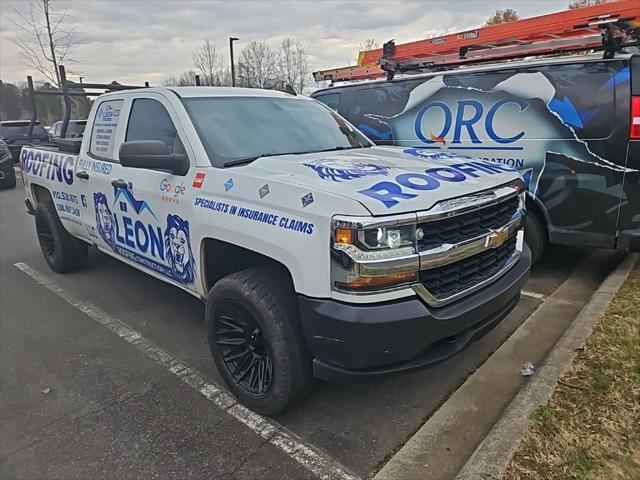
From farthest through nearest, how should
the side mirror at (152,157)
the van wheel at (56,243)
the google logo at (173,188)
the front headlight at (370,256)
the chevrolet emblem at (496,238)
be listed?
the van wheel at (56,243) < the google logo at (173,188) < the side mirror at (152,157) < the chevrolet emblem at (496,238) < the front headlight at (370,256)

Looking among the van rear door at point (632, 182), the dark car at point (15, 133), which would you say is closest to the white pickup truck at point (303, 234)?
the van rear door at point (632, 182)

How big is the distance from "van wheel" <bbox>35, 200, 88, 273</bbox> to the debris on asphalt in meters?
4.69

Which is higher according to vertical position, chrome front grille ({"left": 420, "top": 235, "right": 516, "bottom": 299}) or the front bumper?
chrome front grille ({"left": 420, "top": 235, "right": 516, "bottom": 299})

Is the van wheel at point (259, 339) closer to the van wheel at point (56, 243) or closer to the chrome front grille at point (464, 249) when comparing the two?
the chrome front grille at point (464, 249)

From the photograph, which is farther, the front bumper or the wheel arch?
the wheel arch

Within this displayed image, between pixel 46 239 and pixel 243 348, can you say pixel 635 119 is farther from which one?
pixel 46 239

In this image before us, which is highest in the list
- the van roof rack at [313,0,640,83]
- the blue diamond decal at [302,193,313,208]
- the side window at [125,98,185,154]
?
the van roof rack at [313,0,640,83]

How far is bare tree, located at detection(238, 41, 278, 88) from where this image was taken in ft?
124

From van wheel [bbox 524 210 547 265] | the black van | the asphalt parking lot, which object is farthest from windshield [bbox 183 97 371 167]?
van wheel [bbox 524 210 547 265]

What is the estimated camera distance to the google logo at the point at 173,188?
3.11 meters

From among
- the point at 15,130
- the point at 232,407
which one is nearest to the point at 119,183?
the point at 232,407

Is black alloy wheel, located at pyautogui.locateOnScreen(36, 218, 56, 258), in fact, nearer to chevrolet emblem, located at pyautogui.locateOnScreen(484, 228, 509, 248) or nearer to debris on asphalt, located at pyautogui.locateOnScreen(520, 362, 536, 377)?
chevrolet emblem, located at pyautogui.locateOnScreen(484, 228, 509, 248)

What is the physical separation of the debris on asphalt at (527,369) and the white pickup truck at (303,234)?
0.54m

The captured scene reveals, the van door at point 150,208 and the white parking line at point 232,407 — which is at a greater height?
the van door at point 150,208
